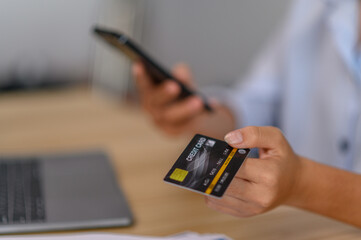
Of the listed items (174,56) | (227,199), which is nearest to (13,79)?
(174,56)

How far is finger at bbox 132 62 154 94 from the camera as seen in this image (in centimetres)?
85

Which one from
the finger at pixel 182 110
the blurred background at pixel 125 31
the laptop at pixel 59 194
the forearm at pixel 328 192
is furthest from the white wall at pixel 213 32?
the forearm at pixel 328 192

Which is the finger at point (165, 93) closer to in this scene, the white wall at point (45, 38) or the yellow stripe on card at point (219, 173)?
the yellow stripe on card at point (219, 173)

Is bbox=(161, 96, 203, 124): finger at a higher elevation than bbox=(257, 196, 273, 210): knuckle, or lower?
higher

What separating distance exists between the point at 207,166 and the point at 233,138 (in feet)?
0.15

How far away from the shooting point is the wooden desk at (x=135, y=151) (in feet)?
2.09

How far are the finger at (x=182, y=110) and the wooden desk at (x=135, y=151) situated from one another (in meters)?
0.07

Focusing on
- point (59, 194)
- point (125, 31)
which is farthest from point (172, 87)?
point (125, 31)

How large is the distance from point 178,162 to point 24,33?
5.74ft

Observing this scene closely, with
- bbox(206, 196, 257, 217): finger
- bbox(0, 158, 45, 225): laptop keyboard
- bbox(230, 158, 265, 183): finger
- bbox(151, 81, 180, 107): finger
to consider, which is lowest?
bbox(0, 158, 45, 225): laptop keyboard

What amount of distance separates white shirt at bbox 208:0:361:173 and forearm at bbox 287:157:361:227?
0.65 ft

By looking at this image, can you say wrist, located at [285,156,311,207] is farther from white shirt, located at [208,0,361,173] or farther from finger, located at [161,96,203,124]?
finger, located at [161,96,203,124]

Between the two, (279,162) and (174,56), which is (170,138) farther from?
(174,56)

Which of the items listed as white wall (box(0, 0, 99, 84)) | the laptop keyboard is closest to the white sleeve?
the laptop keyboard
